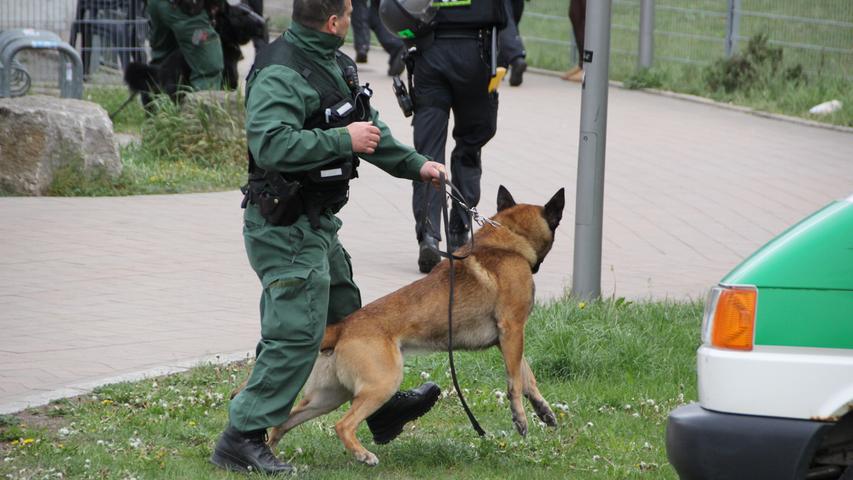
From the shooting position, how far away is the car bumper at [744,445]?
3.70 m

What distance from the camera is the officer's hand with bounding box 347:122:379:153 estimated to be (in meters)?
4.65

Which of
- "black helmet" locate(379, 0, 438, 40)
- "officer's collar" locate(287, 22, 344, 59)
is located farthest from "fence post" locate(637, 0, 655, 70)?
"officer's collar" locate(287, 22, 344, 59)

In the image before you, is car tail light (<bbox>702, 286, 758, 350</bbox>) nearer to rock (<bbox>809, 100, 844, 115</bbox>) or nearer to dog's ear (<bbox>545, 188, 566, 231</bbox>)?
dog's ear (<bbox>545, 188, 566, 231</bbox>)

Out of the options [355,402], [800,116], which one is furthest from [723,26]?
[355,402]

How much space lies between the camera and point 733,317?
381 cm

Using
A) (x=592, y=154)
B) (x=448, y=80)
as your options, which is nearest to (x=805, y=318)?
(x=592, y=154)

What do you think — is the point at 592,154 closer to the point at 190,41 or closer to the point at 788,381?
the point at 788,381

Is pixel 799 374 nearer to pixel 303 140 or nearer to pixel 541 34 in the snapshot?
pixel 303 140

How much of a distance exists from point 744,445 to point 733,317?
14.5 inches

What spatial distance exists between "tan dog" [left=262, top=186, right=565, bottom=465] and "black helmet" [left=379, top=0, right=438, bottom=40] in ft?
8.99

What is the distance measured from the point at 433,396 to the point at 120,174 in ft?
20.6

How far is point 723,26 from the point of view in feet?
58.6

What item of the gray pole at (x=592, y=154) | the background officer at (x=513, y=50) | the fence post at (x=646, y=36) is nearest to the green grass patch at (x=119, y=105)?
the background officer at (x=513, y=50)

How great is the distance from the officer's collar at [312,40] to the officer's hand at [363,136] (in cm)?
30
